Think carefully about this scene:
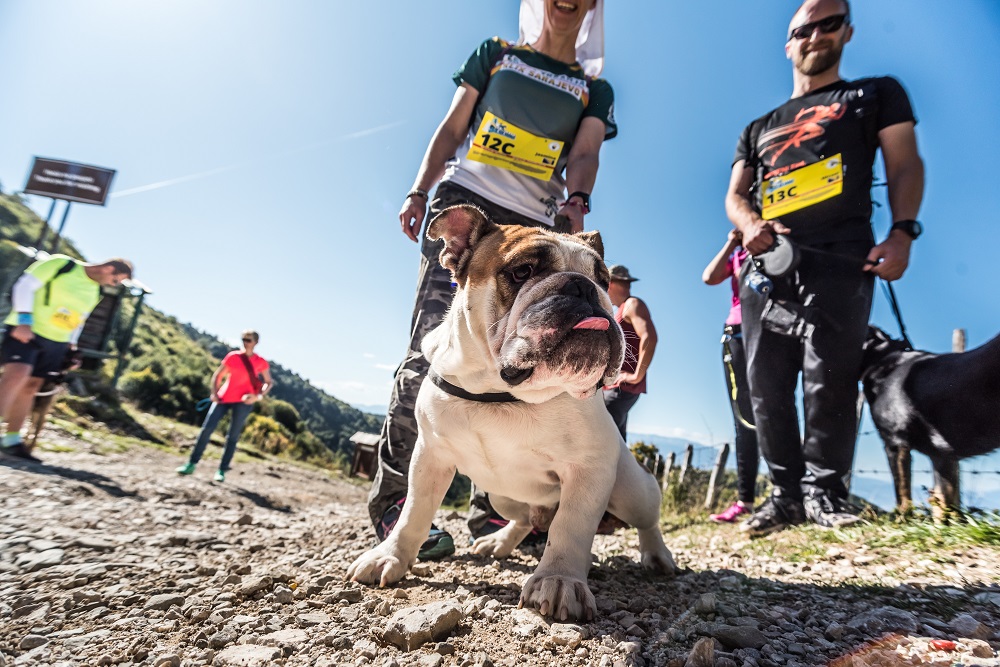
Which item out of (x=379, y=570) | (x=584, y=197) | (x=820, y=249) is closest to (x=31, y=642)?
A: (x=379, y=570)

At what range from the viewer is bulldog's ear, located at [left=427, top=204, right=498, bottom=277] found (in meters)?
2.24

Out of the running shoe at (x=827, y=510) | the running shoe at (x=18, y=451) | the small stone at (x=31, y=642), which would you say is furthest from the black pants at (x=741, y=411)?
the running shoe at (x=18, y=451)

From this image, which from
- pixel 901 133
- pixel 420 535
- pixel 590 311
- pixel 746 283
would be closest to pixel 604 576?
pixel 420 535

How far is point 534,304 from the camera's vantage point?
5.78 feet

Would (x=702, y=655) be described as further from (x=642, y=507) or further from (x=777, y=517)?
(x=777, y=517)

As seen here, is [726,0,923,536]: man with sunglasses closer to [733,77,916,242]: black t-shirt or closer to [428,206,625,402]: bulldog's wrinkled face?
[733,77,916,242]: black t-shirt

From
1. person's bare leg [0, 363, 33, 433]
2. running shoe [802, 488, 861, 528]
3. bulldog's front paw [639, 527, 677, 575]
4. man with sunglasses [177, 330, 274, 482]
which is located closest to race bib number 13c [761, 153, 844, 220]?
running shoe [802, 488, 861, 528]

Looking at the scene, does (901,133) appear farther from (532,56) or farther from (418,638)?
(418,638)

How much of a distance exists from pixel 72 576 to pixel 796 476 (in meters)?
4.02

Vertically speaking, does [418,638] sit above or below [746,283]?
below

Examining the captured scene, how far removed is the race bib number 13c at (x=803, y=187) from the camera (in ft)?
10.1

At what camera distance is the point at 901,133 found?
2979mm

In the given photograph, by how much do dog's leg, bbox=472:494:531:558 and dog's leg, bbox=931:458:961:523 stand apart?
2226mm

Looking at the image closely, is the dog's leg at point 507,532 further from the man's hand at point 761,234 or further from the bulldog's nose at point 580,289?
the man's hand at point 761,234
